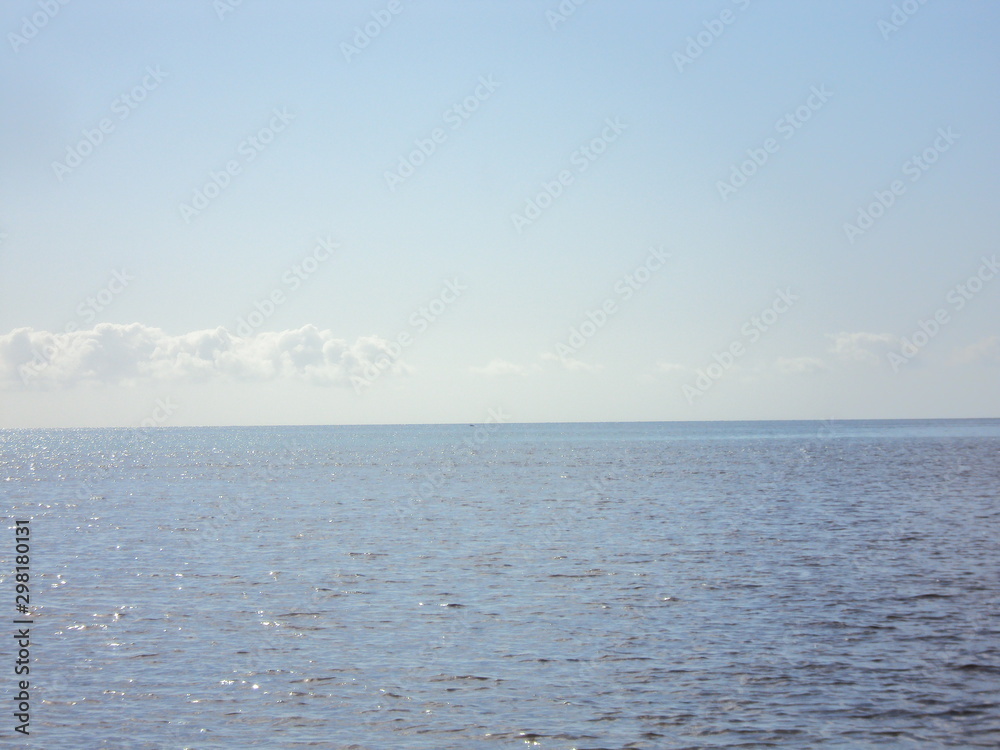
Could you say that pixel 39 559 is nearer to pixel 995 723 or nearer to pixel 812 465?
pixel 995 723

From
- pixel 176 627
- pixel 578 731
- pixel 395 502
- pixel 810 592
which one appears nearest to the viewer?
pixel 578 731

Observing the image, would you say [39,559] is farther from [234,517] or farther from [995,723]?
[995,723]

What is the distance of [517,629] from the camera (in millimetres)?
23797

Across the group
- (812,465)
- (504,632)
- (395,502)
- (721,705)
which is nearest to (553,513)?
(395,502)

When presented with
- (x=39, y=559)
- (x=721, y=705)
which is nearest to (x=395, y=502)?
(x=39, y=559)

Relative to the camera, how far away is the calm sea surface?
16.7 meters

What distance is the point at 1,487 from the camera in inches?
3474

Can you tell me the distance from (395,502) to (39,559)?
28.6m

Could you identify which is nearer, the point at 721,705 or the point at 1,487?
the point at 721,705

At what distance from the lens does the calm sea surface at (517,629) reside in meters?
16.7

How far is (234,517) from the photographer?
5431cm

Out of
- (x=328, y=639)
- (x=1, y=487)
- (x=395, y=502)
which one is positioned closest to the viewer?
(x=328, y=639)

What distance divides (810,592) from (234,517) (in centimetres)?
3758

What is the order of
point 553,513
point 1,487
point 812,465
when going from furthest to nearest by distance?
1. point 812,465
2. point 1,487
3. point 553,513
